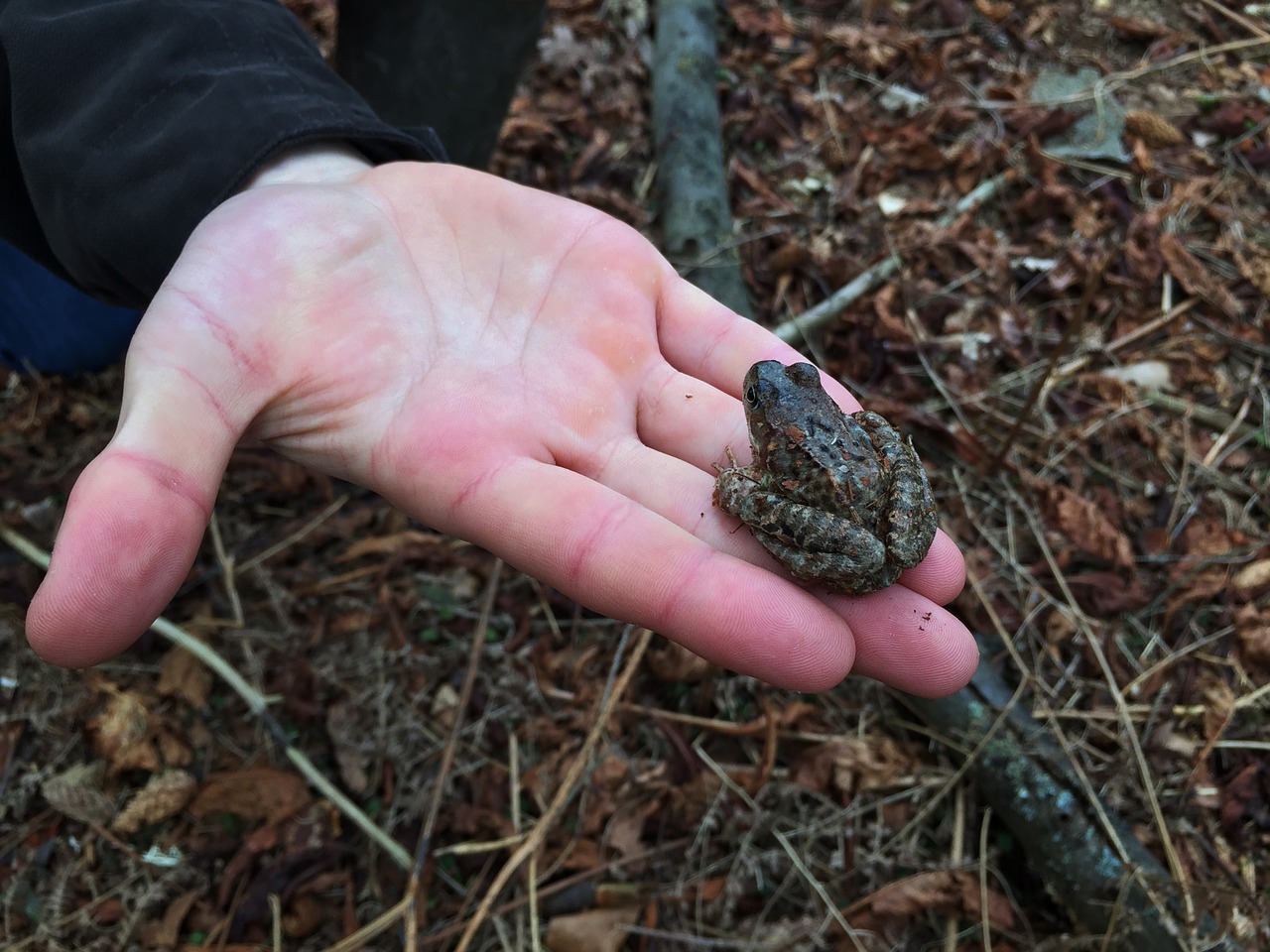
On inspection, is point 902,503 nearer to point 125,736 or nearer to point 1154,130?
point 125,736

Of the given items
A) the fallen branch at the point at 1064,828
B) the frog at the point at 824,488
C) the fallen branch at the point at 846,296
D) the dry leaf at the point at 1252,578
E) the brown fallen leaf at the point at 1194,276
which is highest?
the brown fallen leaf at the point at 1194,276

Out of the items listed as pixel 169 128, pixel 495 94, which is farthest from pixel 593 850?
pixel 495 94

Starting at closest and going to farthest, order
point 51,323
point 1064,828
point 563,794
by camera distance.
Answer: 1. point 1064,828
2. point 563,794
3. point 51,323

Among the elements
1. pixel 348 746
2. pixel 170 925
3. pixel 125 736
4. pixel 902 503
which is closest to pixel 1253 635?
pixel 902 503

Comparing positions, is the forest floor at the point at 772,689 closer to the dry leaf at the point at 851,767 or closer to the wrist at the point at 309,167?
the dry leaf at the point at 851,767

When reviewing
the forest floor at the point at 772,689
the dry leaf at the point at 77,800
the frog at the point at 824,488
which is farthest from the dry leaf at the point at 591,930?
the dry leaf at the point at 77,800
